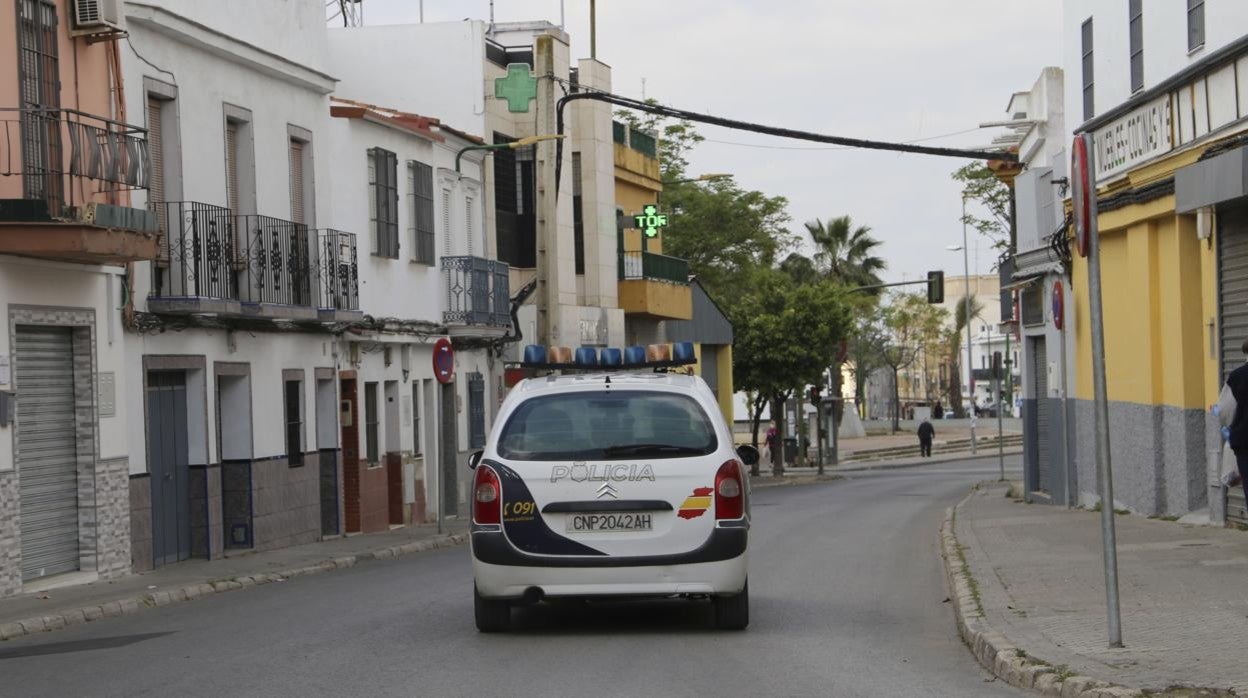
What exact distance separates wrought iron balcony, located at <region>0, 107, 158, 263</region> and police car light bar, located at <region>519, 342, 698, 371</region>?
530 cm

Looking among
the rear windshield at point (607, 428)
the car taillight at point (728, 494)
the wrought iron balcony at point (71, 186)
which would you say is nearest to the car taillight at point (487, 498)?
the rear windshield at point (607, 428)

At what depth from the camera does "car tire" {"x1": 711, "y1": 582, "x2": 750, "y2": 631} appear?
11969mm

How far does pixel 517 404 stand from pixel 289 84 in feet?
48.4

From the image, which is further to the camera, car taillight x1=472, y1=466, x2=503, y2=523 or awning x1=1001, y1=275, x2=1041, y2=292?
awning x1=1001, y1=275, x2=1041, y2=292

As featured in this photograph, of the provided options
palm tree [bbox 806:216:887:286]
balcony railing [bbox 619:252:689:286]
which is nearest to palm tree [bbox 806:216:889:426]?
palm tree [bbox 806:216:887:286]

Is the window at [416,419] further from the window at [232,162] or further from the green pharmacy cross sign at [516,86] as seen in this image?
the window at [232,162]

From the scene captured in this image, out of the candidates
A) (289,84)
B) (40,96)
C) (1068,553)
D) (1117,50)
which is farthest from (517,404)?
(289,84)

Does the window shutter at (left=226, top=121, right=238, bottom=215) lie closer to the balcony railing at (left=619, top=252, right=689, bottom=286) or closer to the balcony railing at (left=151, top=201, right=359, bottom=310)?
the balcony railing at (left=151, top=201, right=359, bottom=310)

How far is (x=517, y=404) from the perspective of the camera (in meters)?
12.1

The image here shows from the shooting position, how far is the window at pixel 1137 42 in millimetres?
20750

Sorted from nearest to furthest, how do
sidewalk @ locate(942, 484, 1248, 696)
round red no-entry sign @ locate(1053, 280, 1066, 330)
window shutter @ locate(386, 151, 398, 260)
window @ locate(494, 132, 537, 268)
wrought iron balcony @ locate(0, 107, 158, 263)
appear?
sidewalk @ locate(942, 484, 1248, 696) → wrought iron balcony @ locate(0, 107, 158, 263) → round red no-entry sign @ locate(1053, 280, 1066, 330) → window shutter @ locate(386, 151, 398, 260) → window @ locate(494, 132, 537, 268)

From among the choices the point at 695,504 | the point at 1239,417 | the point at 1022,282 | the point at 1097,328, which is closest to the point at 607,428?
the point at 695,504

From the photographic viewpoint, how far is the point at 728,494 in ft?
38.3

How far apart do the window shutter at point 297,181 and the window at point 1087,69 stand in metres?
11.3
